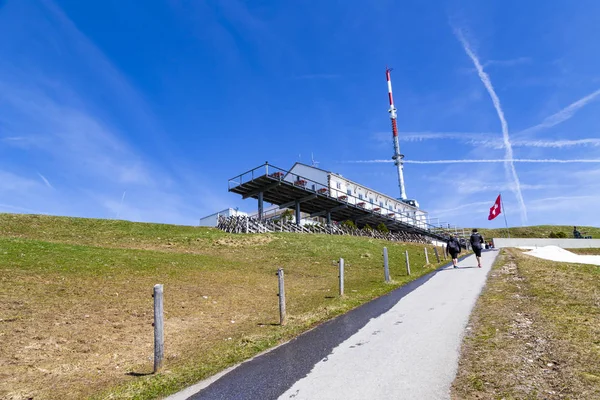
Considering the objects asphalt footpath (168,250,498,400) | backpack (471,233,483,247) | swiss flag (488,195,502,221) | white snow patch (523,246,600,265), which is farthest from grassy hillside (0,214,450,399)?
swiss flag (488,195,502,221)

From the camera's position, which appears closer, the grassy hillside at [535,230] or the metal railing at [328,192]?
the metal railing at [328,192]

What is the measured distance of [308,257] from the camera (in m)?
23.2

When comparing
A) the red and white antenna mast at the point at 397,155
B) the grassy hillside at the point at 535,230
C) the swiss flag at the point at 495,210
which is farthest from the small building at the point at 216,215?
the grassy hillside at the point at 535,230

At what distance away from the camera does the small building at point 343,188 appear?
152ft

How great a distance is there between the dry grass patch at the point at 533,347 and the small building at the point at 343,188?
3333cm

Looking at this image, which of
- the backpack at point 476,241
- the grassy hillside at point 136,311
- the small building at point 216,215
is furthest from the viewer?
the small building at point 216,215

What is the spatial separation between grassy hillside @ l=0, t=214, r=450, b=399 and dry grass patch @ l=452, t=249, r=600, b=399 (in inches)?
144

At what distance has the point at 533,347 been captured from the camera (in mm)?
4984

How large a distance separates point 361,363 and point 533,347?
248 centimetres

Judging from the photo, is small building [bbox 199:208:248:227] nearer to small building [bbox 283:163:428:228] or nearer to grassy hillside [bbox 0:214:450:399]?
small building [bbox 283:163:428:228]

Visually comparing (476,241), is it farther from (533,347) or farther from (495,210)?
(495,210)

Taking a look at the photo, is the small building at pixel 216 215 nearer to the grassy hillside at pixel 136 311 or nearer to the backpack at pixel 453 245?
the grassy hillside at pixel 136 311


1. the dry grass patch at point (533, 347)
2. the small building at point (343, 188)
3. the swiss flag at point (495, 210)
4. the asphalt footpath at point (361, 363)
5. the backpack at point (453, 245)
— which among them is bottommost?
the asphalt footpath at point (361, 363)

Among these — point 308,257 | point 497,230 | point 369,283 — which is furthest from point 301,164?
point 497,230
